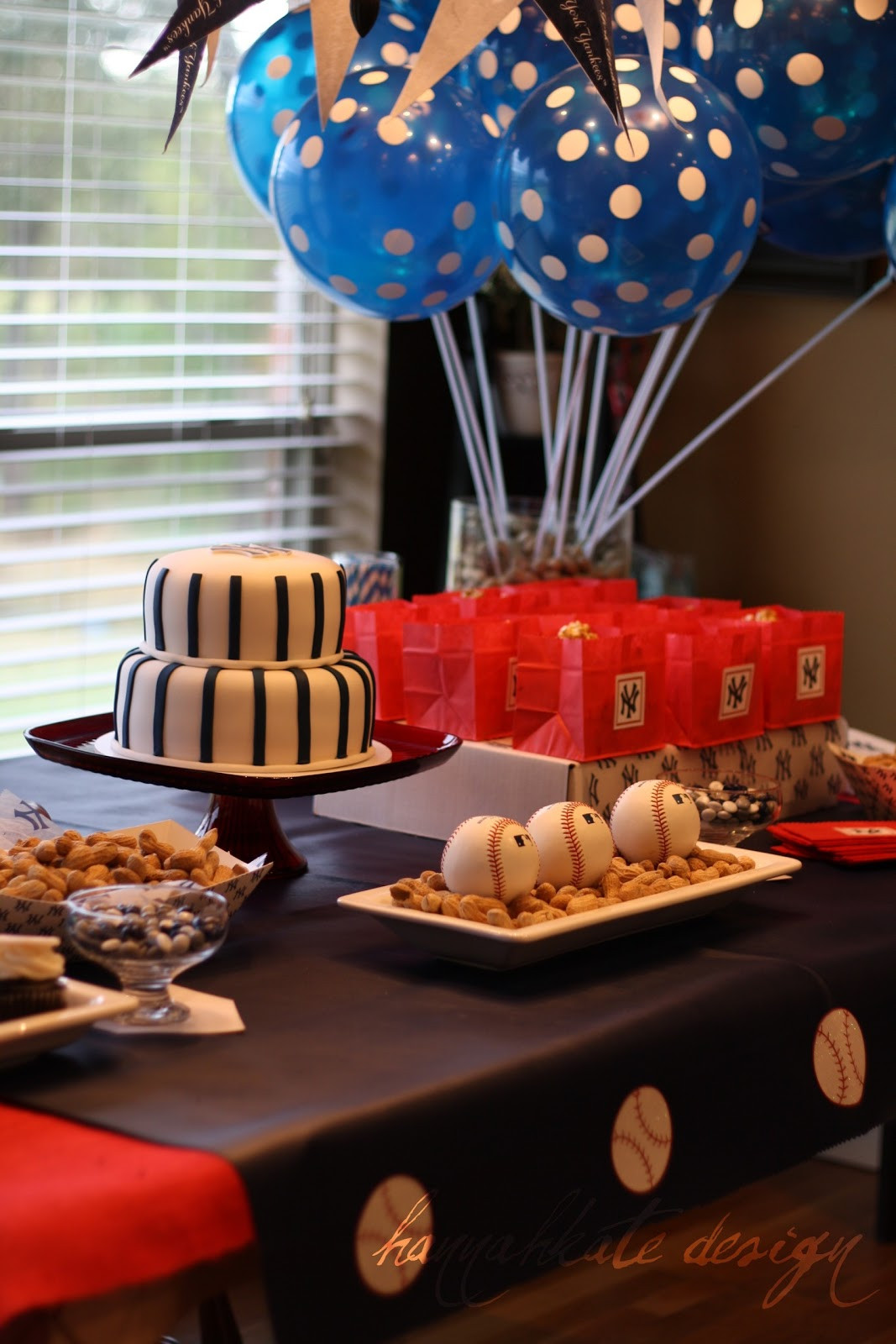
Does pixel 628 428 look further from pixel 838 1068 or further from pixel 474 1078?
pixel 474 1078

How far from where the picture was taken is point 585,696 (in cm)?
160

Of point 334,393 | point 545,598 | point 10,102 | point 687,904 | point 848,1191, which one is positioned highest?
point 10,102

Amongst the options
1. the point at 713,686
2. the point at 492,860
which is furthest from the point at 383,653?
the point at 492,860

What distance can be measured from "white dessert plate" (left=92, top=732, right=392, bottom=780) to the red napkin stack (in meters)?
0.43

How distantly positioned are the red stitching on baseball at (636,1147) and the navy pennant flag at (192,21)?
102cm

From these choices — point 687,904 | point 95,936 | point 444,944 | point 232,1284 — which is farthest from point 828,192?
point 232,1284

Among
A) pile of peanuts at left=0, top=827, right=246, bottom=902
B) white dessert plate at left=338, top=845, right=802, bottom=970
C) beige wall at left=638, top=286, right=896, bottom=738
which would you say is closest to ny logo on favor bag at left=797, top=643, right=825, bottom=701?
white dessert plate at left=338, top=845, right=802, bottom=970

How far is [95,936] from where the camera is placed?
3.44ft

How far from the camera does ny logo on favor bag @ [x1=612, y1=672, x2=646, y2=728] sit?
1.63 metres

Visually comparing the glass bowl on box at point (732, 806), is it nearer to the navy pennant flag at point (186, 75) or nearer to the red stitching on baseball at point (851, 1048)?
the red stitching on baseball at point (851, 1048)

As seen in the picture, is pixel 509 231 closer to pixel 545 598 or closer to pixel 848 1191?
pixel 545 598

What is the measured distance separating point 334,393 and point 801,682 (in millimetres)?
1976

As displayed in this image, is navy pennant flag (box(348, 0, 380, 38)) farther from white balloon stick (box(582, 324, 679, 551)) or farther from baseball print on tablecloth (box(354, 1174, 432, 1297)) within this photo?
baseball print on tablecloth (box(354, 1174, 432, 1297))

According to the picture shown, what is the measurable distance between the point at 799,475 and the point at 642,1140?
2.45 meters
